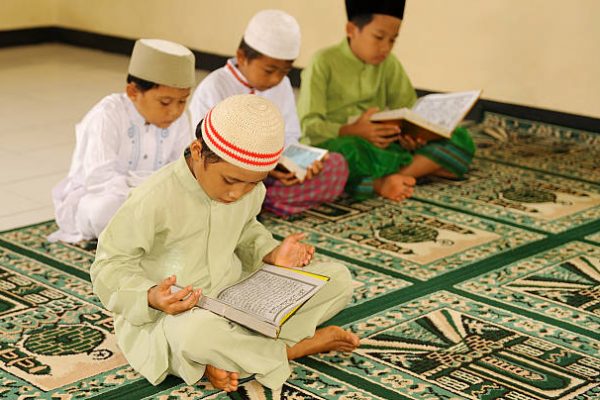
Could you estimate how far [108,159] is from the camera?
338 centimetres

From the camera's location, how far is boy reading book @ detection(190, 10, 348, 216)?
144 inches

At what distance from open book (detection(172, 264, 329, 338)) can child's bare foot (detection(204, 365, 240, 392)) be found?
16 centimetres

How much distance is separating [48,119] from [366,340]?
3.22 metres

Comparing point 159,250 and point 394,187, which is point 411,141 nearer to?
point 394,187

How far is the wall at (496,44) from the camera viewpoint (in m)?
5.27

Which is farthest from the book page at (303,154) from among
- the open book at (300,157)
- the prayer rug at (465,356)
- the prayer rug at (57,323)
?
the prayer rug at (465,356)

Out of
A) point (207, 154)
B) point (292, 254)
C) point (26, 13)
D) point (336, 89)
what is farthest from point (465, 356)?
point (26, 13)

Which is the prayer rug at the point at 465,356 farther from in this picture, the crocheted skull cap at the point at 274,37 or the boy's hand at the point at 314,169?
the crocheted skull cap at the point at 274,37

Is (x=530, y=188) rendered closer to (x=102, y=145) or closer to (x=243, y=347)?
(x=102, y=145)

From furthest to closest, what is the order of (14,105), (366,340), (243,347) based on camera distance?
1. (14,105)
2. (366,340)
3. (243,347)

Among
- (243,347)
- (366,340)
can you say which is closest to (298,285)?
(243,347)

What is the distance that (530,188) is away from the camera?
4.36 m

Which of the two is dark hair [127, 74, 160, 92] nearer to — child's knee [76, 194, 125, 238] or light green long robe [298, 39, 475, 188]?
Result: child's knee [76, 194, 125, 238]

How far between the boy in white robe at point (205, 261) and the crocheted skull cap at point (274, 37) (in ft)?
3.72
